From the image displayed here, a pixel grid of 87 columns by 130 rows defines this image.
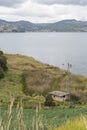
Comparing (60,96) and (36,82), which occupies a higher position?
(36,82)

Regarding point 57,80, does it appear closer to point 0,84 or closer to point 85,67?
point 0,84

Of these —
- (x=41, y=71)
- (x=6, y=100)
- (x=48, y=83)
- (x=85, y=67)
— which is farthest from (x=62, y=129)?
(x=85, y=67)

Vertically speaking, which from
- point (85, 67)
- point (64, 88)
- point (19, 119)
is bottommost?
point (85, 67)

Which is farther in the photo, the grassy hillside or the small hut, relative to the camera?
the grassy hillside

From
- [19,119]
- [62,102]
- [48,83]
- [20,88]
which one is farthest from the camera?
[48,83]

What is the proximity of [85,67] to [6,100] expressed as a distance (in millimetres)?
85103

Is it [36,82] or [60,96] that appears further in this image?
[36,82]

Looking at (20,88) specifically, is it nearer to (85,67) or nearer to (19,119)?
(19,119)

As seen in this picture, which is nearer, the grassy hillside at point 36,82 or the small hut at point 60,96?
the small hut at point 60,96

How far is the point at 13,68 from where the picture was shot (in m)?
81.0

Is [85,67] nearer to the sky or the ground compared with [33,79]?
nearer to the ground

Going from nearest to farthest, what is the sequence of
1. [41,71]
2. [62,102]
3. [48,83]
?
[62,102] < [48,83] < [41,71]

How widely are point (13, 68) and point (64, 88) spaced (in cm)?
1433

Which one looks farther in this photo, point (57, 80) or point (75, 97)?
point (57, 80)
